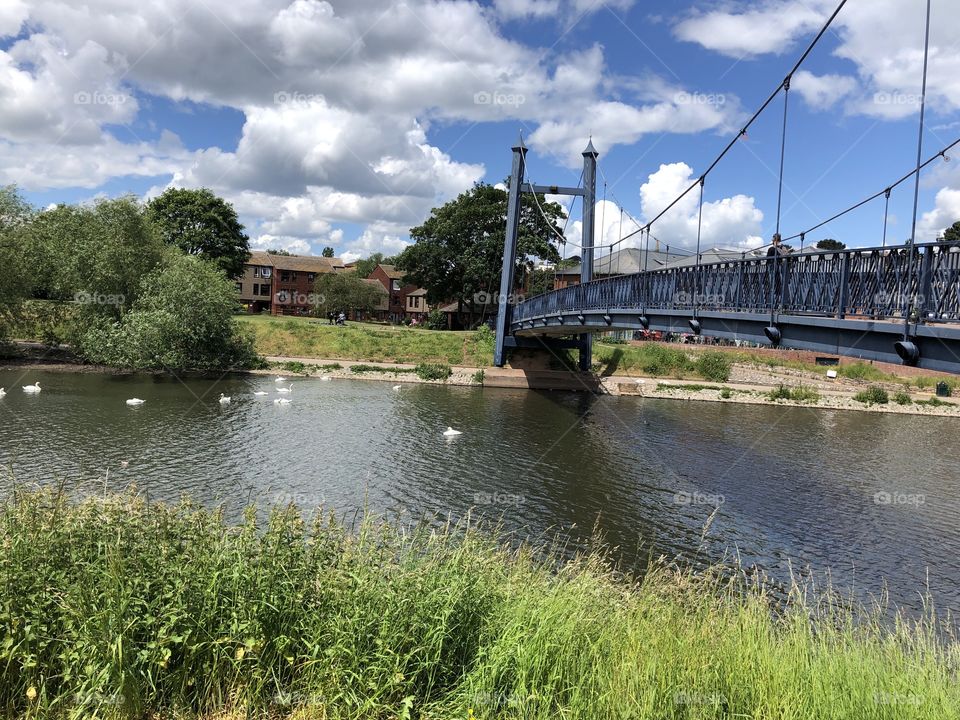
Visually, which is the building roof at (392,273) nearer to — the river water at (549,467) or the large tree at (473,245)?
the large tree at (473,245)

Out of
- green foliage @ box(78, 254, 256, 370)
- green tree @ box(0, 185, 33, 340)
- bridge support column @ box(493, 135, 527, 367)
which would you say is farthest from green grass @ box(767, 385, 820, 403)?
green tree @ box(0, 185, 33, 340)

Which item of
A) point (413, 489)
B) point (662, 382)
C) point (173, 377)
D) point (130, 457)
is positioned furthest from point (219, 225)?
point (413, 489)

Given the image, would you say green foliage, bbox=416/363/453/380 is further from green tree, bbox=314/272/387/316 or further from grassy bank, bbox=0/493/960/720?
grassy bank, bbox=0/493/960/720

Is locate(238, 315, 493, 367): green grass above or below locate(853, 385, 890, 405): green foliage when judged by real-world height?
above

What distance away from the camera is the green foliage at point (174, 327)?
2844 cm

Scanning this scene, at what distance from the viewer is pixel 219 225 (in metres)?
58.5

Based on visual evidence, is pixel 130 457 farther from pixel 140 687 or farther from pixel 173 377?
pixel 173 377

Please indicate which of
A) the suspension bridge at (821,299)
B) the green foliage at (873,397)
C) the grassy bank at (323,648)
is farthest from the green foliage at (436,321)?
the grassy bank at (323,648)

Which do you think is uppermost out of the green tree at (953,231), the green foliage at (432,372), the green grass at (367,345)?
the green tree at (953,231)

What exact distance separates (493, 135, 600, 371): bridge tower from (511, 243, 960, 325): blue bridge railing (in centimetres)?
1614

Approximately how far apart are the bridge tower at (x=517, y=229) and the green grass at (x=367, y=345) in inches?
107

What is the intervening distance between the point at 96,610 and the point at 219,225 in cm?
6033

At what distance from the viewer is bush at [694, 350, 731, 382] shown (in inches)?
1492

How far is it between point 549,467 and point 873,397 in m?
→ 26.3
